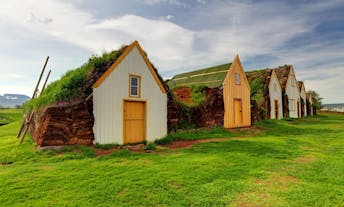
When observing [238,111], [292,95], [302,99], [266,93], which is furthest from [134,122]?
[302,99]

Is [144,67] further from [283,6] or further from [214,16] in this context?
[283,6]

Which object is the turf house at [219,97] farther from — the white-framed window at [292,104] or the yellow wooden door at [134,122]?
the white-framed window at [292,104]

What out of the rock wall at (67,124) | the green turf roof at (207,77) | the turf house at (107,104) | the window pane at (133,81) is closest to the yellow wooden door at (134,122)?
the turf house at (107,104)

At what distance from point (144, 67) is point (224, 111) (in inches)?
341

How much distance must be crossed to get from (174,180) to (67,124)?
20.7 ft

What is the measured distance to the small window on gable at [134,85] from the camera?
11520 mm

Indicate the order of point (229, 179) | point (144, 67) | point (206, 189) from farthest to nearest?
point (144, 67) → point (229, 179) → point (206, 189)

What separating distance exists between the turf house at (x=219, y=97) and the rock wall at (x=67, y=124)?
7.87 meters

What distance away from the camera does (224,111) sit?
18.0 m

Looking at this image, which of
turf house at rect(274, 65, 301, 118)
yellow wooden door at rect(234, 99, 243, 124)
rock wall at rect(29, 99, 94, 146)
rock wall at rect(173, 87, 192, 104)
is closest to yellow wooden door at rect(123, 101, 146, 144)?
rock wall at rect(29, 99, 94, 146)

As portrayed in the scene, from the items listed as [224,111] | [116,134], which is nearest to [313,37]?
[224,111]

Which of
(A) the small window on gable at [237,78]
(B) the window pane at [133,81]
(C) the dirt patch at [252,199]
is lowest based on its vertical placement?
(C) the dirt patch at [252,199]

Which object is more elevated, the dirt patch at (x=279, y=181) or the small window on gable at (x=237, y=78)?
the small window on gable at (x=237, y=78)

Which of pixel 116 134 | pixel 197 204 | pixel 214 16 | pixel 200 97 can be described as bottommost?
pixel 197 204
